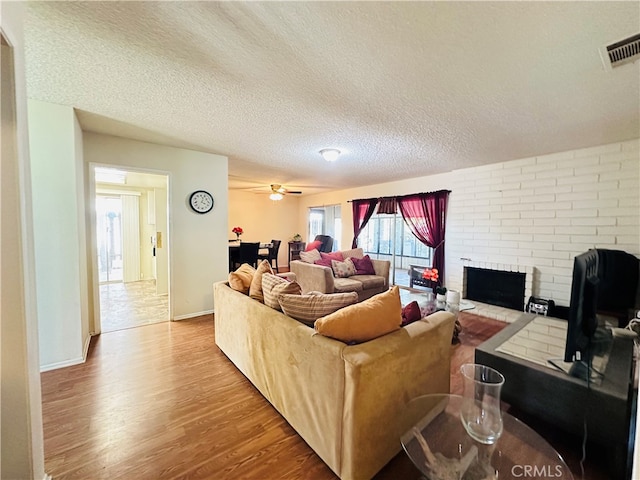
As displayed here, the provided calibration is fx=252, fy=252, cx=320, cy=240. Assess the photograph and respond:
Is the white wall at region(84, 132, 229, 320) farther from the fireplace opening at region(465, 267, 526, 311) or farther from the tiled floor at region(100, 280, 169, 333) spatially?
the fireplace opening at region(465, 267, 526, 311)

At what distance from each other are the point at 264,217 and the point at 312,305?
Answer: 266 inches

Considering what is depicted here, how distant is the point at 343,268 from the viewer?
4500 mm

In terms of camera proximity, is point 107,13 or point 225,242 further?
point 225,242

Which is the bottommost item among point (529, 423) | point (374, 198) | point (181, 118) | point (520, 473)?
point (529, 423)

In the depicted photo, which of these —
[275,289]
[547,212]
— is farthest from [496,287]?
[275,289]

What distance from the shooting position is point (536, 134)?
288 centimetres

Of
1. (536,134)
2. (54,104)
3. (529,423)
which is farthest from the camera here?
(536,134)

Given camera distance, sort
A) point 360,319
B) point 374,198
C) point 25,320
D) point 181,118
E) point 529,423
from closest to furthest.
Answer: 1. point 25,320
2. point 360,319
3. point 529,423
4. point 181,118
5. point 374,198

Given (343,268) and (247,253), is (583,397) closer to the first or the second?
(343,268)

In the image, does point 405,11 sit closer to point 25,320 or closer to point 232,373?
point 25,320

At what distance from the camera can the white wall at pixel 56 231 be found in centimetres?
229

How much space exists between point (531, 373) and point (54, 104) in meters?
4.52

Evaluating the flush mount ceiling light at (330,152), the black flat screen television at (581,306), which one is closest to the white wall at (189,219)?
the flush mount ceiling light at (330,152)

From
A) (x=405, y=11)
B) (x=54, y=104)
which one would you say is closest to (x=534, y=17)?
(x=405, y=11)
